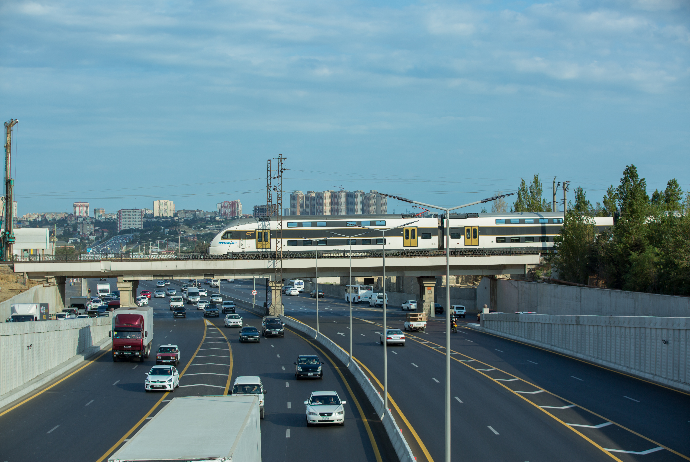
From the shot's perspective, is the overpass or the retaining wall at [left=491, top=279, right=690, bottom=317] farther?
the overpass

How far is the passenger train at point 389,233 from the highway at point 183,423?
25101 mm

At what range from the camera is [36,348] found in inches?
1572

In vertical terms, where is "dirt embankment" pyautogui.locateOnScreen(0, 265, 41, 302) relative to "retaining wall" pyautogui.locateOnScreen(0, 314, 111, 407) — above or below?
above

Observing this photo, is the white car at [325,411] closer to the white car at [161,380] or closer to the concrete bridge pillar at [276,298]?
the white car at [161,380]

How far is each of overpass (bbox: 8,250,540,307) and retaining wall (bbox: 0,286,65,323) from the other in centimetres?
165

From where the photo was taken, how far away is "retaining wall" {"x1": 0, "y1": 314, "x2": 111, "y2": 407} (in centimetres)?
3478

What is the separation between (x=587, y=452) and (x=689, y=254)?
33661mm

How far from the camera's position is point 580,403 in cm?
3206

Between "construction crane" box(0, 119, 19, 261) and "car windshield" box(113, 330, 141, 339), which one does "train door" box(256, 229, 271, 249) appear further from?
"construction crane" box(0, 119, 19, 261)

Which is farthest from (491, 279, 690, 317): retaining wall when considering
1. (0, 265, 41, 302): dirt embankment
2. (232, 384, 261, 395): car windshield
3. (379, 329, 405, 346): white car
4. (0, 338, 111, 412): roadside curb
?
(0, 265, 41, 302): dirt embankment

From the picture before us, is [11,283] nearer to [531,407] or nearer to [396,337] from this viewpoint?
[396,337]

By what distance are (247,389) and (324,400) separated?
430cm

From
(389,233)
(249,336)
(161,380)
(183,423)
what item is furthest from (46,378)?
(389,233)

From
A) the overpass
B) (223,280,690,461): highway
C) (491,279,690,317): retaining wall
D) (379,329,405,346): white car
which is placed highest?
the overpass
